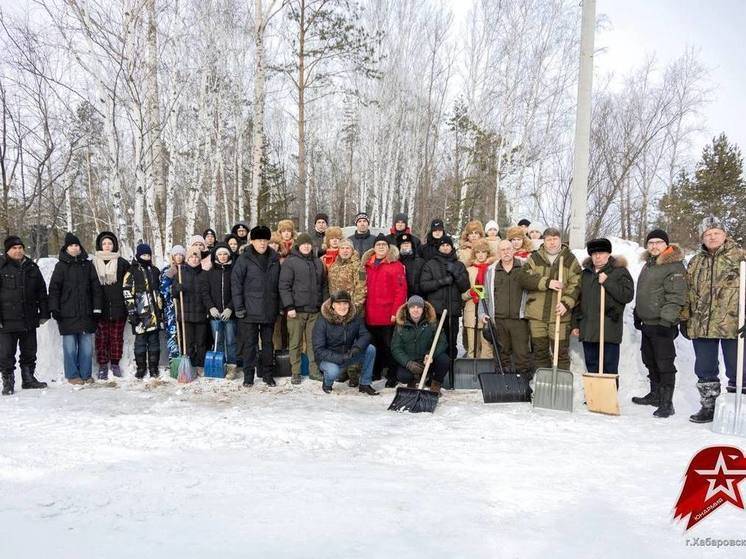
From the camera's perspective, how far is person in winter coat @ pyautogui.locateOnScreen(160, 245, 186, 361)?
6.49m

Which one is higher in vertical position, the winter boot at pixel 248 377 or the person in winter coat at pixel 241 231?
the person in winter coat at pixel 241 231

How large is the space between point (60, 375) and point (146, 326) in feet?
4.71

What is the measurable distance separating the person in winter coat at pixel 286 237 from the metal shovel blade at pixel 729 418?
16.5 ft

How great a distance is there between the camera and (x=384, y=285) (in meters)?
5.94

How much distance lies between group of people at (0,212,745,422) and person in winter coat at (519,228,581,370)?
17 millimetres

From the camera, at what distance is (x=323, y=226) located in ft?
23.9

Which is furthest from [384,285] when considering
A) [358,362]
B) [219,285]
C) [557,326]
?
[219,285]

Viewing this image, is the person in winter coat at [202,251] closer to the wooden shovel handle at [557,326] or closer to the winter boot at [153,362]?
the winter boot at [153,362]

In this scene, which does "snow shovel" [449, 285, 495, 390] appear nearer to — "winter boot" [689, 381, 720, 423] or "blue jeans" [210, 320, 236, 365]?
"winter boot" [689, 381, 720, 423]

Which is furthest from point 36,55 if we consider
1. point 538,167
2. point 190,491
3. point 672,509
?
point 538,167

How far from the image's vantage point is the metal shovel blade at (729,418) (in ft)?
13.9

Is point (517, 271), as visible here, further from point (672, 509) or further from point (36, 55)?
point (36, 55)

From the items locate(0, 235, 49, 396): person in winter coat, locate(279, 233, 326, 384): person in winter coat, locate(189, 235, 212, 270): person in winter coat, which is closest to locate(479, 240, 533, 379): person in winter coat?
locate(279, 233, 326, 384): person in winter coat

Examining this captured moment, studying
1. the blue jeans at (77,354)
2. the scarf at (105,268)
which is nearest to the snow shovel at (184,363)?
the scarf at (105,268)
